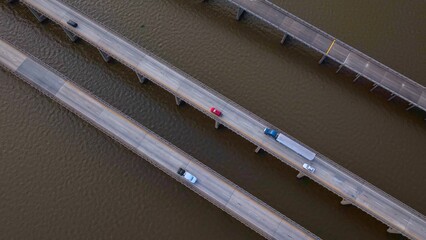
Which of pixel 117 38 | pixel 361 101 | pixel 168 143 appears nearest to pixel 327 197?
pixel 361 101

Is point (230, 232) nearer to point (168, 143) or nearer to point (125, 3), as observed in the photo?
point (168, 143)

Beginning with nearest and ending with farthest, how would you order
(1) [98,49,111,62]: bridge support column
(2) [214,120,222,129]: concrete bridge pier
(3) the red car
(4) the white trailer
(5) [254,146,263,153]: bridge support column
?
(4) the white trailer
(3) the red car
(5) [254,146,263,153]: bridge support column
(2) [214,120,222,129]: concrete bridge pier
(1) [98,49,111,62]: bridge support column

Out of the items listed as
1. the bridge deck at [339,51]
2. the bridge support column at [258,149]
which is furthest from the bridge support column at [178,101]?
the bridge deck at [339,51]

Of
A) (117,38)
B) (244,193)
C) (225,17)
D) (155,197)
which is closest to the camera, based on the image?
(244,193)

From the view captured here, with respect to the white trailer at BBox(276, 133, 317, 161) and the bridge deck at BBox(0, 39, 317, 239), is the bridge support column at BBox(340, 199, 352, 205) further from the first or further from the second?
the white trailer at BBox(276, 133, 317, 161)

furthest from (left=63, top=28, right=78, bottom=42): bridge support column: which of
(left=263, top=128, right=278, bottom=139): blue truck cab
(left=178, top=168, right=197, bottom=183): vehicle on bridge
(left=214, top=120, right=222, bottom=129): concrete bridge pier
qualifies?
(left=263, top=128, right=278, bottom=139): blue truck cab

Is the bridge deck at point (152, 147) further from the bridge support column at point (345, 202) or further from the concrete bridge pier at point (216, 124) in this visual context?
the concrete bridge pier at point (216, 124)
